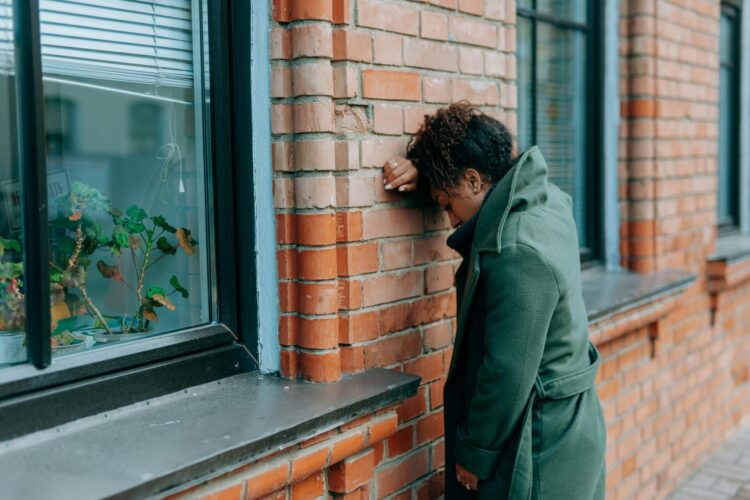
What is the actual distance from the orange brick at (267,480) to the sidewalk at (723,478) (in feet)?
9.83

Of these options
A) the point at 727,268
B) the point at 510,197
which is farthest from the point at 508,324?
the point at 727,268

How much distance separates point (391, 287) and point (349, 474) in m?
0.52

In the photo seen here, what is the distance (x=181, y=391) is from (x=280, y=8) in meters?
0.99

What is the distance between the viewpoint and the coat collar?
2.14 meters

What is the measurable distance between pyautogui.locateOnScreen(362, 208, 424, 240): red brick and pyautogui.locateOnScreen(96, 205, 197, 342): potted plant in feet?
1.52

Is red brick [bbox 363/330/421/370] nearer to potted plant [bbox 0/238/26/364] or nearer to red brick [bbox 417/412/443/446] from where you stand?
red brick [bbox 417/412/443/446]

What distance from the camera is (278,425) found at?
1.91 metres

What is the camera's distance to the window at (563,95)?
377 cm

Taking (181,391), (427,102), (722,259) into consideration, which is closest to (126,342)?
(181,391)

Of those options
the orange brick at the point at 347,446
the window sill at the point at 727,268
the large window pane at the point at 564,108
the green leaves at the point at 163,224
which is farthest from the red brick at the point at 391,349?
the window sill at the point at 727,268

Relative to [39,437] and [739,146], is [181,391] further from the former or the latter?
[739,146]

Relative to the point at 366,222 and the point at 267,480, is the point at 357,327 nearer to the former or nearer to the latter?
the point at 366,222

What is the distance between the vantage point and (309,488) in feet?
7.06

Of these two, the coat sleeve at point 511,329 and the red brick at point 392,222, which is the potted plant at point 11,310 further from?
the coat sleeve at point 511,329
